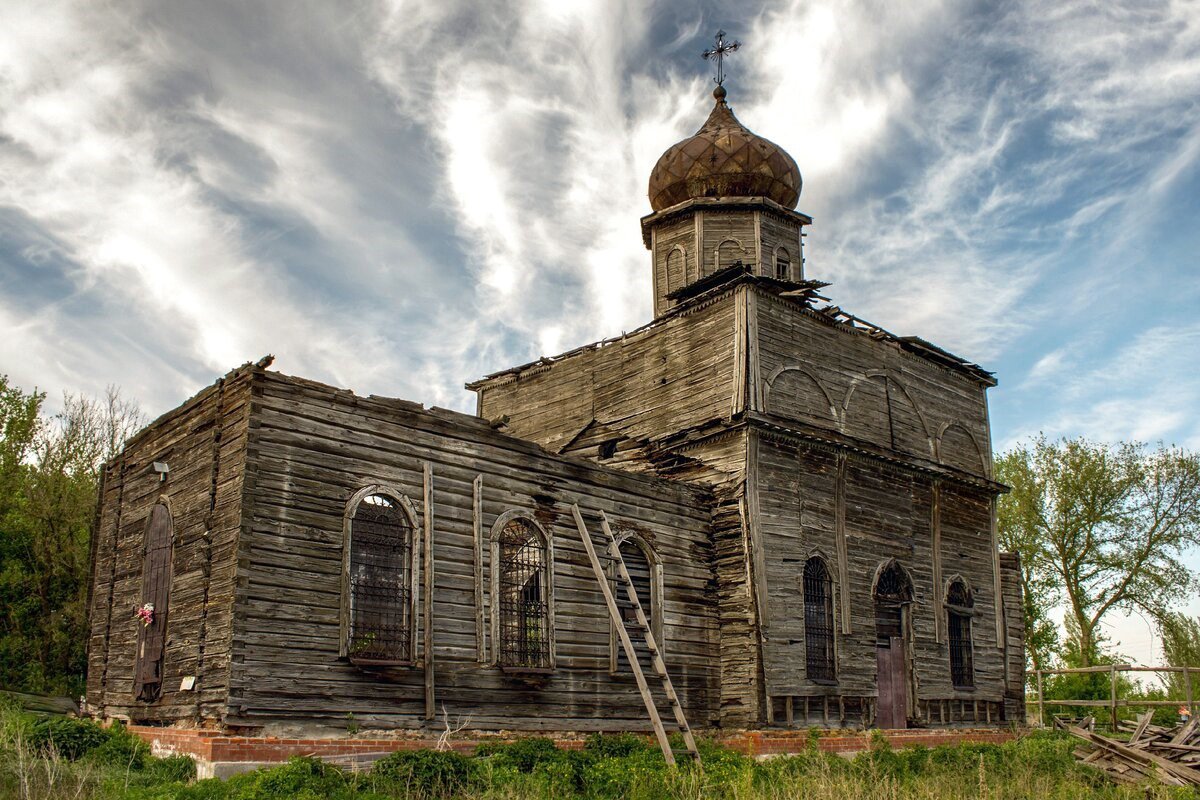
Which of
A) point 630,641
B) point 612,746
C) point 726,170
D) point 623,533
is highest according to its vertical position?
point 726,170

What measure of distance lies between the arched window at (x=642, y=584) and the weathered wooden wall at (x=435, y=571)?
0.19m

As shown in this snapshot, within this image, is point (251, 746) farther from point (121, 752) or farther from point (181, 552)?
point (181, 552)

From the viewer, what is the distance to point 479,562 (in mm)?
15258

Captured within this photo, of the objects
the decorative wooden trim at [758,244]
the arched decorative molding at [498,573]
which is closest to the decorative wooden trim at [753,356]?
the decorative wooden trim at [758,244]

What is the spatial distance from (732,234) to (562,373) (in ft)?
17.5

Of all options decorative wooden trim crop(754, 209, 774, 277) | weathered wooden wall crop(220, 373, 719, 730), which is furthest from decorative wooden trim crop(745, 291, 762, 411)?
decorative wooden trim crop(754, 209, 774, 277)

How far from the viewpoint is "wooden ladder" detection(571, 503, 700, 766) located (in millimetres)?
14231

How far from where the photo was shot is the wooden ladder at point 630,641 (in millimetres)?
14231

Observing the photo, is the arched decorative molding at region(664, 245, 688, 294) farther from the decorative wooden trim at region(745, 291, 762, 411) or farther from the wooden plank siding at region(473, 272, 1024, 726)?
the decorative wooden trim at region(745, 291, 762, 411)

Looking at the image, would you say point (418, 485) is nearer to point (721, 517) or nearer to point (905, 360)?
point (721, 517)

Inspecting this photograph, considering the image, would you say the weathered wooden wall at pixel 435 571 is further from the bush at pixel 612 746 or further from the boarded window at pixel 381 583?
the bush at pixel 612 746

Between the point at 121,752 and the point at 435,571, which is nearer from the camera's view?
the point at 121,752

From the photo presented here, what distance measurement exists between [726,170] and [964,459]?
913 cm

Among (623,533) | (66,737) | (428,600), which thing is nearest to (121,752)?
(66,737)
